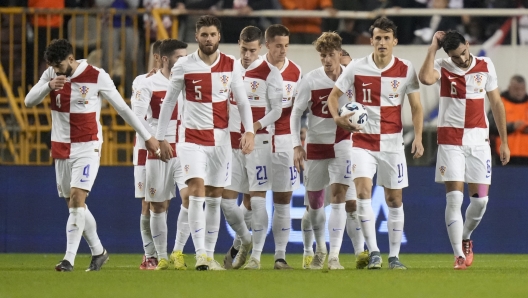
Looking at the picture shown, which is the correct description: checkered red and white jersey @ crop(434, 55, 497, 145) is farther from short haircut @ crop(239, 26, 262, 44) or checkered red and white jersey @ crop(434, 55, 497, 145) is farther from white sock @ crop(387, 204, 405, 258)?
short haircut @ crop(239, 26, 262, 44)

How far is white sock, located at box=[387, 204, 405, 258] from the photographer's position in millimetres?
10742

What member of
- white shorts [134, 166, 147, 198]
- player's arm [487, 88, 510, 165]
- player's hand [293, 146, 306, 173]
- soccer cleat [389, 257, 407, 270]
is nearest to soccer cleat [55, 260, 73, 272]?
white shorts [134, 166, 147, 198]

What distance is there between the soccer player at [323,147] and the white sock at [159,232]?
1.54 m

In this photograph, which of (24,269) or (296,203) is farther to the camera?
(296,203)

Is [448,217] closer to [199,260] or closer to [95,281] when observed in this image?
[199,260]

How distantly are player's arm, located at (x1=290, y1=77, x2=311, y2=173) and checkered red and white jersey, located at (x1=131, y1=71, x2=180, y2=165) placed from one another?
53.7 inches

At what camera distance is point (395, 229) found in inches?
424

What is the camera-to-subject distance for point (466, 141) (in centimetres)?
1116

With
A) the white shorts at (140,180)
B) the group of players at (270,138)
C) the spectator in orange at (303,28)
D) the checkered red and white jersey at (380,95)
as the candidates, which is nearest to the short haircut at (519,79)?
the spectator in orange at (303,28)

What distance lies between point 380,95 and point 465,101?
974 mm

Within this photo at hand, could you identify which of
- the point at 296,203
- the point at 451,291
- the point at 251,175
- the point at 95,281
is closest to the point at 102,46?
the point at 296,203

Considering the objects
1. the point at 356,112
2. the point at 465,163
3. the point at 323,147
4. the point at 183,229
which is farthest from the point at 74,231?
the point at 465,163

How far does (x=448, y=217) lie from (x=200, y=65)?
286cm

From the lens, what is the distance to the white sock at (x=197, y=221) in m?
10.4
